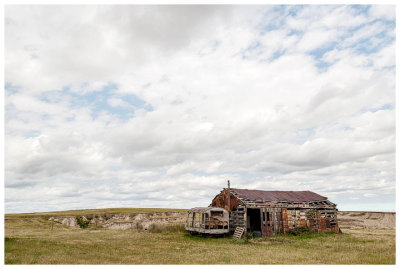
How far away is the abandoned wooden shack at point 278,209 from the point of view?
32.8 m

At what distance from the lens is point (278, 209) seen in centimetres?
3378

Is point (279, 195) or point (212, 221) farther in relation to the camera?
point (279, 195)

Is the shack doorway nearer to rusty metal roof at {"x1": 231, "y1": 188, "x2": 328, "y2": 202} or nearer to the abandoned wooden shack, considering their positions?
the abandoned wooden shack

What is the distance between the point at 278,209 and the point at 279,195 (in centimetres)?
386

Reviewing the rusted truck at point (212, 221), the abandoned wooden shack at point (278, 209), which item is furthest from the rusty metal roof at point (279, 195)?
the rusted truck at point (212, 221)

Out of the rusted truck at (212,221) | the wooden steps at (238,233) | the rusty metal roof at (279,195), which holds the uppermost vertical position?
the rusty metal roof at (279,195)

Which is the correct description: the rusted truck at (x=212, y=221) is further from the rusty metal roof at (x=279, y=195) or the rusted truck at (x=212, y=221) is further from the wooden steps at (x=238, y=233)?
the rusty metal roof at (x=279, y=195)

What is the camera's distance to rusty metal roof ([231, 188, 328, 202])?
34.4m

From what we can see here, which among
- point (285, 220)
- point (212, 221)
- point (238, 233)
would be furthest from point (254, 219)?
point (212, 221)

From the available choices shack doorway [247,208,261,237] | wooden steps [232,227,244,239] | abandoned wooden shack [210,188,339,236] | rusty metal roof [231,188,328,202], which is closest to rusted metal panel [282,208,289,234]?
abandoned wooden shack [210,188,339,236]

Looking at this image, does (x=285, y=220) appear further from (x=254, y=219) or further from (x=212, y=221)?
(x=212, y=221)
